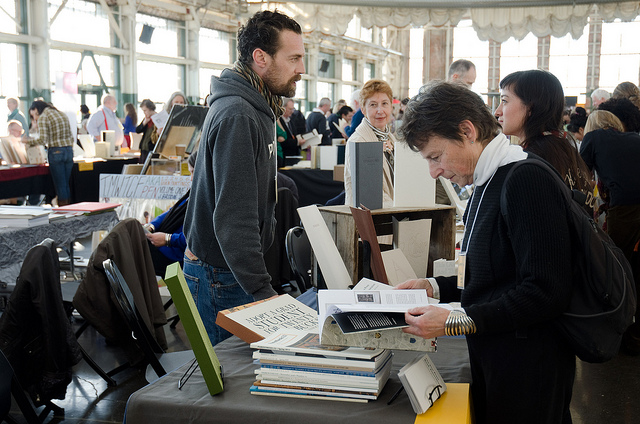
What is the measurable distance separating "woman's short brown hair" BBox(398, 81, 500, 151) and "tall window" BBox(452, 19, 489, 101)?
23.9 m

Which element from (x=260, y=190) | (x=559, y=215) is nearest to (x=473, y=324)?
(x=559, y=215)

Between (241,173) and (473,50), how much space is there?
2450cm

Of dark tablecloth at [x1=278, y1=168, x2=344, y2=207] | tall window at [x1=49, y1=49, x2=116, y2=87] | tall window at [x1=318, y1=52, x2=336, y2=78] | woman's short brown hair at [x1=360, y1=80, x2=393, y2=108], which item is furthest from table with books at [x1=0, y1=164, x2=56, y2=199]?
tall window at [x1=318, y1=52, x2=336, y2=78]

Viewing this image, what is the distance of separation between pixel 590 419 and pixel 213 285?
1976mm

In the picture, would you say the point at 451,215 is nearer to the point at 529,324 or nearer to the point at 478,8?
the point at 529,324

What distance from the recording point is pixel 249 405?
130 centimetres

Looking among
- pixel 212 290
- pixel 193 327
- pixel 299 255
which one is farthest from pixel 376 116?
pixel 193 327

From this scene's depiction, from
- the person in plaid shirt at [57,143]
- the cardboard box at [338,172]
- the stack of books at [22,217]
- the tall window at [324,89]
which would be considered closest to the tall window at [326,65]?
the tall window at [324,89]

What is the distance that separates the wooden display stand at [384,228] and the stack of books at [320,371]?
1083mm

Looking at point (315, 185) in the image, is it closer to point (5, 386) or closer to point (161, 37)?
point (5, 386)

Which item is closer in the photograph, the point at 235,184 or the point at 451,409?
the point at 451,409

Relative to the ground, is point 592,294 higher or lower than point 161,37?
lower

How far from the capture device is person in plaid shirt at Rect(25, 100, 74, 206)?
697 centimetres

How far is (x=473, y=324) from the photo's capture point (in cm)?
127
